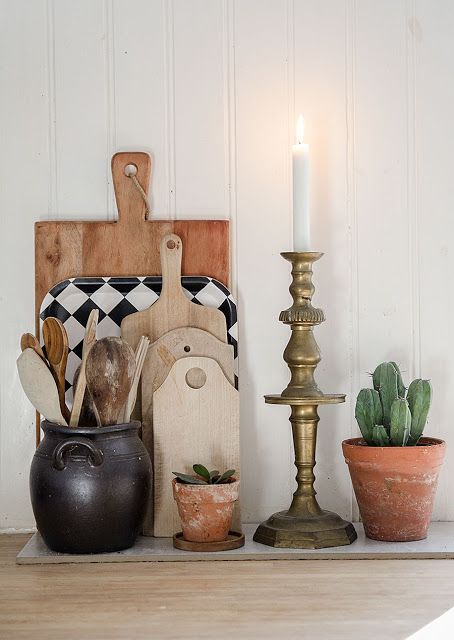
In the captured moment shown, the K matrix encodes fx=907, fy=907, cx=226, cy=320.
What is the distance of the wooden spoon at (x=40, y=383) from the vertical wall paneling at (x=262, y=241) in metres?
0.28

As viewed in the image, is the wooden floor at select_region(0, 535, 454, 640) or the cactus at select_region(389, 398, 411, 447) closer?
the wooden floor at select_region(0, 535, 454, 640)

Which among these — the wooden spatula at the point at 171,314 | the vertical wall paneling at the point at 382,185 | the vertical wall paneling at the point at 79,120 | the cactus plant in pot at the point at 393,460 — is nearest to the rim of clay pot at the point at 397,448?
the cactus plant in pot at the point at 393,460

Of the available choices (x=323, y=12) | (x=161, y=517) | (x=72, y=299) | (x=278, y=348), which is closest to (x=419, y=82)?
(x=323, y=12)

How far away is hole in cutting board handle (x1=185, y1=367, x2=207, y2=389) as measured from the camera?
1201mm

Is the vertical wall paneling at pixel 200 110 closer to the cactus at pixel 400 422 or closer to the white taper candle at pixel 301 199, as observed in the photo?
the white taper candle at pixel 301 199

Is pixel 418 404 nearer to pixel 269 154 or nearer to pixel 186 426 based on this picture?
pixel 186 426

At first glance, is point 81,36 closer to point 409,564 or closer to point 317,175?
point 317,175

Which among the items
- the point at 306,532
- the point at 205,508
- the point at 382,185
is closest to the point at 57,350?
the point at 205,508

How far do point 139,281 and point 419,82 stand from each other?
0.49 metres

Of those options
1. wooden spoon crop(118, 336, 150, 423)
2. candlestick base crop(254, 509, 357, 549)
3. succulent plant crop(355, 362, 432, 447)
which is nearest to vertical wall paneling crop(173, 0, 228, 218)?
wooden spoon crop(118, 336, 150, 423)

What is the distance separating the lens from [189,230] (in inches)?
49.6

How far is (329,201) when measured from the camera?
128 cm

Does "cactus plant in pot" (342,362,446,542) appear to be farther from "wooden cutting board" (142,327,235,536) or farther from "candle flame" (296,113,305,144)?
"candle flame" (296,113,305,144)

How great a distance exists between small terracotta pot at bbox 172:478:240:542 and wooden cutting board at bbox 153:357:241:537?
0.08m
